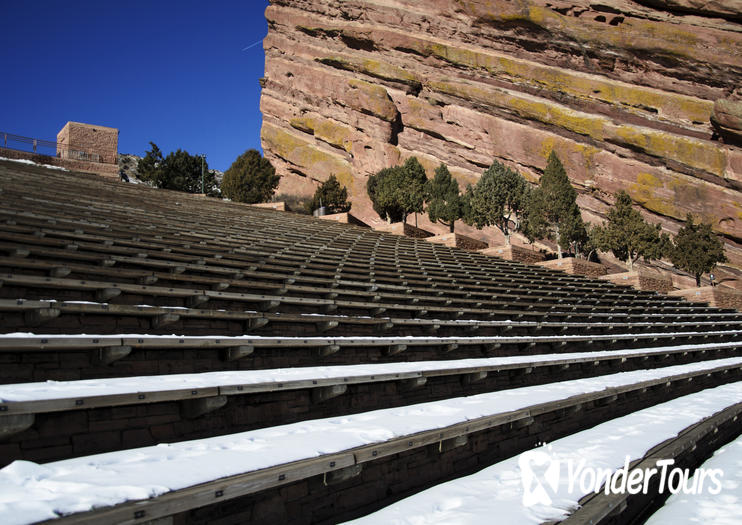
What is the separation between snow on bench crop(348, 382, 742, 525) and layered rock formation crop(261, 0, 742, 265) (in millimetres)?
39580

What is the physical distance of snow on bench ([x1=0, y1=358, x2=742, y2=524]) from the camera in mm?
2557

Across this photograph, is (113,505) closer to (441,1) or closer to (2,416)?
(2,416)

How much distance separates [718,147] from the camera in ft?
132

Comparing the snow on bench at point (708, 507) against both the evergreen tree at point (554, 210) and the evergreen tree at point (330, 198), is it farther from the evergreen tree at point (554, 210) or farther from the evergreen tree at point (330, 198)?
the evergreen tree at point (330, 198)

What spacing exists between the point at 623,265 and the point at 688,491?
39642 mm

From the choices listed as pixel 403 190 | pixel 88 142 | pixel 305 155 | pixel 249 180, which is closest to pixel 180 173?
pixel 249 180

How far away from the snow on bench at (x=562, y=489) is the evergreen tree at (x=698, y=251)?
76.6 ft

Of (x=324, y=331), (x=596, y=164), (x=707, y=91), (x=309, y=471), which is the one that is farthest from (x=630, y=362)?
(x=707, y=91)

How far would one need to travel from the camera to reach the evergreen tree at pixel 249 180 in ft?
103

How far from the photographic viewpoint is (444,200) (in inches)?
1271

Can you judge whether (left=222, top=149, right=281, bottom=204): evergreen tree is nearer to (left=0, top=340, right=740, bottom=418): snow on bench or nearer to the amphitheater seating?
the amphitheater seating

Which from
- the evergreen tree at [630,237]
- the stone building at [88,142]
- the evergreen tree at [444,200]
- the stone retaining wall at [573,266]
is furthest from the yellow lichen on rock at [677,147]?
the stone building at [88,142]

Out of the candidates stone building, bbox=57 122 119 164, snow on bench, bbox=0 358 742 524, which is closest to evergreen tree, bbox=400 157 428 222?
stone building, bbox=57 122 119 164

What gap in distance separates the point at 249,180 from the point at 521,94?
94.2 ft
